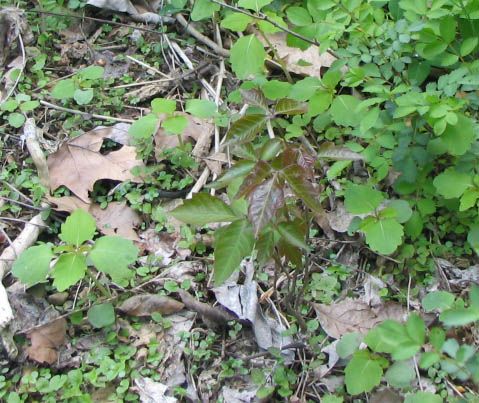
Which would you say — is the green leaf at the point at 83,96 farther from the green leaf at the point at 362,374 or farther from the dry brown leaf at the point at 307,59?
the green leaf at the point at 362,374

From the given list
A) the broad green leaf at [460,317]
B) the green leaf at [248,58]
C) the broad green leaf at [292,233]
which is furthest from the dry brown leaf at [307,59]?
the broad green leaf at [460,317]

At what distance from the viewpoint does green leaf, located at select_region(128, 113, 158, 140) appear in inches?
116

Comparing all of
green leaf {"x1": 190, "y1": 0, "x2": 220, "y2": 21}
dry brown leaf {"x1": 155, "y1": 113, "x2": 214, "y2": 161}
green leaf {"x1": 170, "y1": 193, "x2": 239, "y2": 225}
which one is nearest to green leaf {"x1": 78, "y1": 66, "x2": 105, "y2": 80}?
dry brown leaf {"x1": 155, "y1": 113, "x2": 214, "y2": 161}

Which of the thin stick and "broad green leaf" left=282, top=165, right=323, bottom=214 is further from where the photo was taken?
the thin stick

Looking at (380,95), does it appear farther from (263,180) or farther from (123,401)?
(123,401)

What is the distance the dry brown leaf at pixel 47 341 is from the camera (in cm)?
247

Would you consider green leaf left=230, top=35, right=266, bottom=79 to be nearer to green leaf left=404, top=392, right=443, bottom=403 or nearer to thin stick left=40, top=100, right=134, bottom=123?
thin stick left=40, top=100, right=134, bottom=123

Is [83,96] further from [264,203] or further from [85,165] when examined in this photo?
[264,203]

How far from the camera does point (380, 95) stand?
9.02ft

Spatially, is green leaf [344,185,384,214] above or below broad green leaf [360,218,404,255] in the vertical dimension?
above

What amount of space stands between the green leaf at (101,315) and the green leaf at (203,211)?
64 cm

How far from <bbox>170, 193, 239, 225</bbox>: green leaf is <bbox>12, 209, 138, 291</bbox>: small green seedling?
1.25 feet

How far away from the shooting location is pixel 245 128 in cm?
223

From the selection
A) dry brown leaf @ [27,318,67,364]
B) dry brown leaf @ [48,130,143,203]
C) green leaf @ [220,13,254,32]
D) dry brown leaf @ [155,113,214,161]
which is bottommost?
dry brown leaf @ [27,318,67,364]
